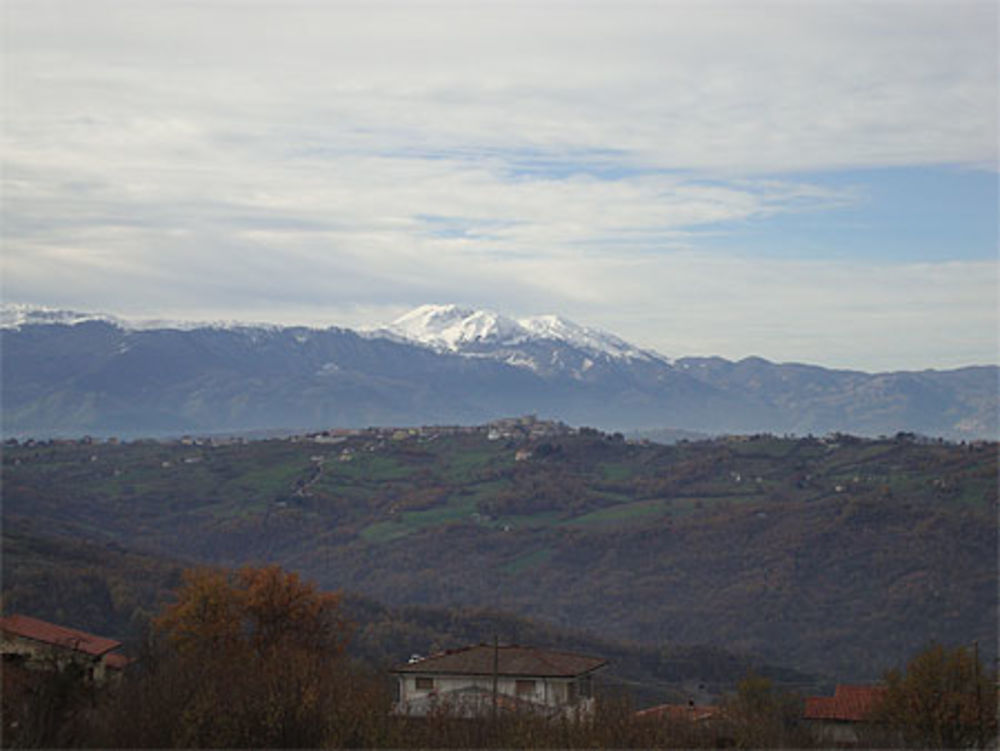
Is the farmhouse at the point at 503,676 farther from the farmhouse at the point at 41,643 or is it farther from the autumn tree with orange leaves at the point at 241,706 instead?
the farmhouse at the point at 41,643

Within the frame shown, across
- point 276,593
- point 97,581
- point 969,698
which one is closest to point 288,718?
point 969,698

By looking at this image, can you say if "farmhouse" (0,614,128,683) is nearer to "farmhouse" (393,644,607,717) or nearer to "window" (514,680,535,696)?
"farmhouse" (393,644,607,717)

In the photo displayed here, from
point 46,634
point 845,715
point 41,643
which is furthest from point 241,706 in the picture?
point 46,634

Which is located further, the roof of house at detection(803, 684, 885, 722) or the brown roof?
the brown roof

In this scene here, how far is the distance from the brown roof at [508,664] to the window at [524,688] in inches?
13.8

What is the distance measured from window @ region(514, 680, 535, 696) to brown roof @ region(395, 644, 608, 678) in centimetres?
35

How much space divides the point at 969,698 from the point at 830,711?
11.8 m

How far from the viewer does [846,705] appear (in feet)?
183

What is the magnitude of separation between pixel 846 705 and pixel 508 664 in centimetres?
1312

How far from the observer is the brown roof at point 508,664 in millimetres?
54156

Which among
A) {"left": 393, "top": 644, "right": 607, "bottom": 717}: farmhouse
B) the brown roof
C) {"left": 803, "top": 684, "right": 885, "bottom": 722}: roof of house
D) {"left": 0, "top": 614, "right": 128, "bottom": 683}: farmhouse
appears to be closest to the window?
{"left": 393, "top": 644, "right": 607, "bottom": 717}: farmhouse

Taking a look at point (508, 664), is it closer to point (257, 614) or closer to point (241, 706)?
point (257, 614)

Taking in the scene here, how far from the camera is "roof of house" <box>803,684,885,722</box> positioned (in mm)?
52094

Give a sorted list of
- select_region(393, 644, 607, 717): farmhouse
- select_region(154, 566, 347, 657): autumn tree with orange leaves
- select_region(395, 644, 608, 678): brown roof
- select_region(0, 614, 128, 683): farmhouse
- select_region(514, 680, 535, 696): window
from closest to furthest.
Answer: select_region(0, 614, 128, 683): farmhouse → select_region(393, 644, 607, 717): farmhouse → select_region(514, 680, 535, 696): window → select_region(395, 644, 608, 678): brown roof → select_region(154, 566, 347, 657): autumn tree with orange leaves
